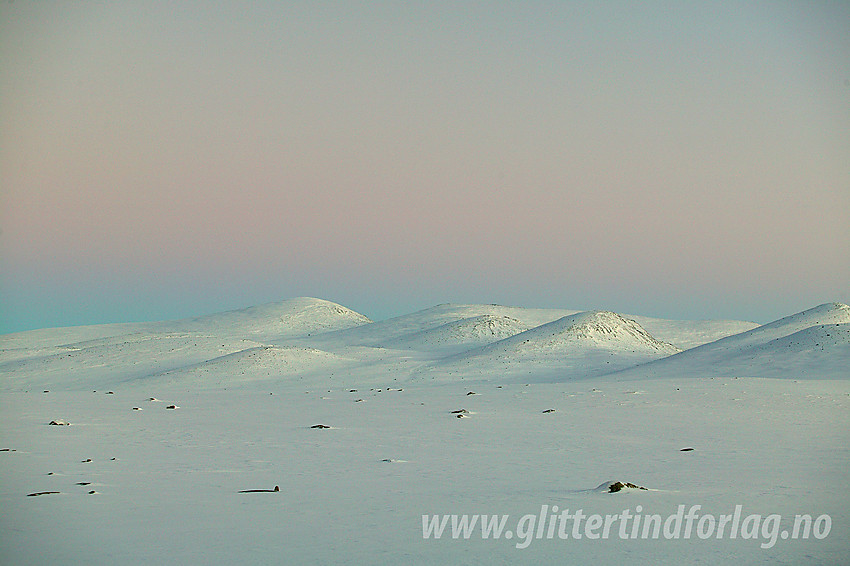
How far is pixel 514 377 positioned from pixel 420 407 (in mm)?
14073

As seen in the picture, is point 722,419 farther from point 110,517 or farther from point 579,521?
point 110,517

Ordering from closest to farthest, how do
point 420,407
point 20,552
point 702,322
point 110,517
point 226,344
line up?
1. point 20,552
2. point 110,517
3. point 420,407
4. point 226,344
5. point 702,322

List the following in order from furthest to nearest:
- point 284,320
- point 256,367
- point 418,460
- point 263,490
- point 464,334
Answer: point 284,320 → point 464,334 → point 256,367 → point 418,460 → point 263,490

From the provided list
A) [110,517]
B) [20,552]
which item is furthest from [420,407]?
[20,552]

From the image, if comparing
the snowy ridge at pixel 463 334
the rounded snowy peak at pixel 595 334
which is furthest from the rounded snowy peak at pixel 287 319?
the rounded snowy peak at pixel 595 334

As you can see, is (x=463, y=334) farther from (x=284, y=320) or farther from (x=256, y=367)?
(x=284, y=320)

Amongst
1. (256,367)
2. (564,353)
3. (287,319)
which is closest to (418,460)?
(256,367)

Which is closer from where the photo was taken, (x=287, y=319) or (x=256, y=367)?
(x=256, y=367)

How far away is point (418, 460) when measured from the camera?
1227cm

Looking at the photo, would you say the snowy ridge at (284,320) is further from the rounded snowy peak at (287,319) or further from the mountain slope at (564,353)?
the mountain slope at (564,353)

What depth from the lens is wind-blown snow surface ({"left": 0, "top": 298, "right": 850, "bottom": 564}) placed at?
7.26 meters

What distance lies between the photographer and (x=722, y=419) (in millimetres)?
17281

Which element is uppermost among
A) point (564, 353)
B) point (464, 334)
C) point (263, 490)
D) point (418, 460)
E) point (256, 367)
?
point (263, 490)

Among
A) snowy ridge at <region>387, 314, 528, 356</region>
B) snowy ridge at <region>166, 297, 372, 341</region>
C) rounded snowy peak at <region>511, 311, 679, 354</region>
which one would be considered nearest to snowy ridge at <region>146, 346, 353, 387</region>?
snowy ridge at <region>387, 314, 528, 356</region>
